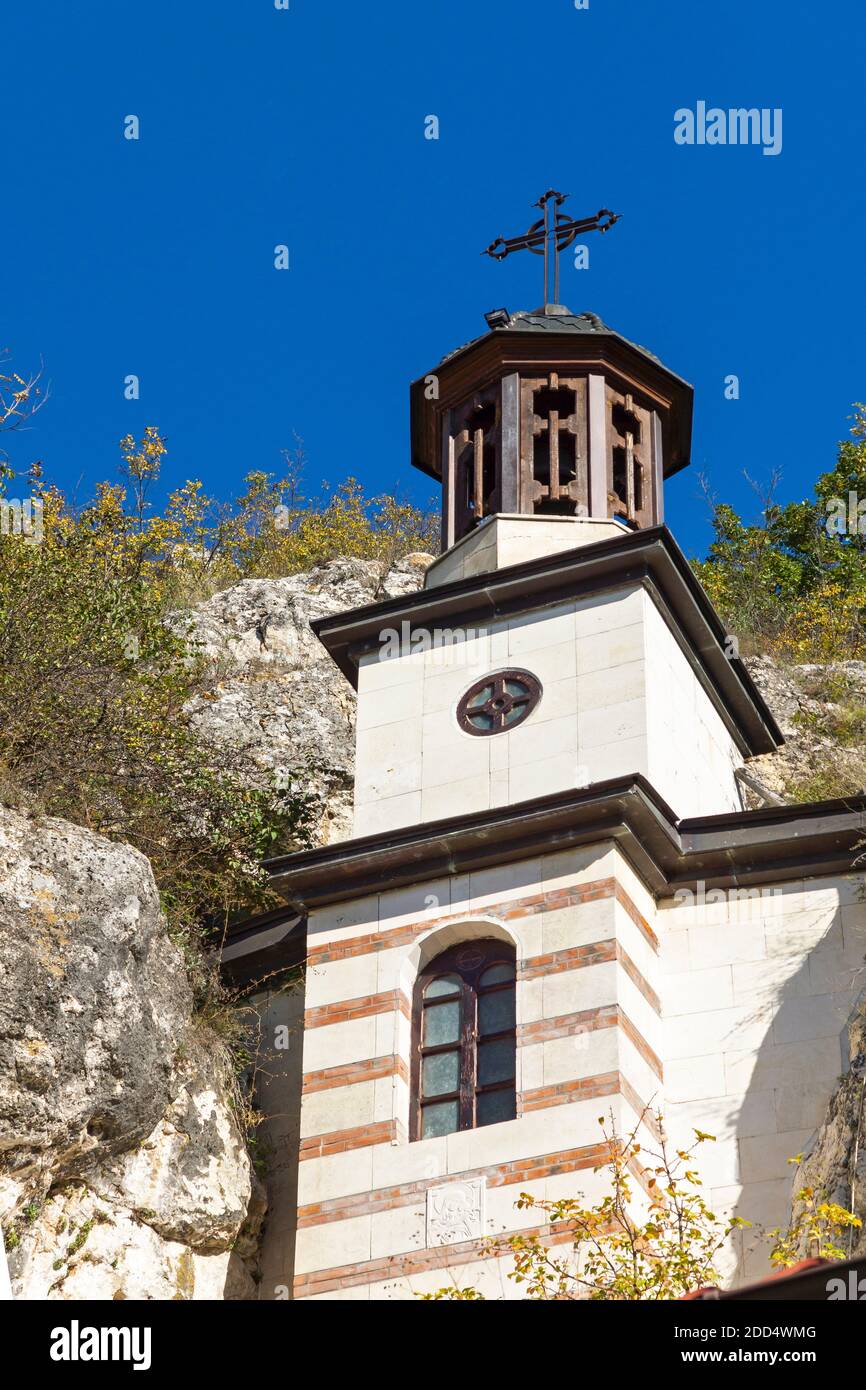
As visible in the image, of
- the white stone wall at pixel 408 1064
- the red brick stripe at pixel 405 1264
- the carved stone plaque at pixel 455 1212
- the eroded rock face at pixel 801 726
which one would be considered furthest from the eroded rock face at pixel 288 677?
the red brick stripe at pixel 405 1264

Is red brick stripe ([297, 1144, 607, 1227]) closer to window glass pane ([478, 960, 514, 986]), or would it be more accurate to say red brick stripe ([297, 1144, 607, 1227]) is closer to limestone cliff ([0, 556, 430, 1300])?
limestone cliff ([0, 556, 430, 1300])

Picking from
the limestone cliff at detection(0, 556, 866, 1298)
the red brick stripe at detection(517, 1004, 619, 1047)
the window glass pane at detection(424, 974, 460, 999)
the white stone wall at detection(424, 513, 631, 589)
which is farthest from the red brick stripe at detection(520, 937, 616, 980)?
the white stone wall at detection(424, 513, 631, 589)

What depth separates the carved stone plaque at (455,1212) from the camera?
19.0 meters

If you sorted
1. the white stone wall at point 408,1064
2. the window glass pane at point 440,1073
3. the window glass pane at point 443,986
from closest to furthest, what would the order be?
the white stone wall at point 408,1064, the window glass pane at point 440,1073, the window glass pane at point 443,986

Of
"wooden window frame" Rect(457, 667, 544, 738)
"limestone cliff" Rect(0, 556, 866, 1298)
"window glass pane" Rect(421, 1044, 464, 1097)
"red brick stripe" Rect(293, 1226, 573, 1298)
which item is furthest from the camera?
"wooden window frame" Rect(457, 667, 544, 738)

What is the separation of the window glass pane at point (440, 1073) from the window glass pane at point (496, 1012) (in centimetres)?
41

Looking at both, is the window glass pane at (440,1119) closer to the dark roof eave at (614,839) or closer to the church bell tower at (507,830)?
the church bell tower at (507,830)

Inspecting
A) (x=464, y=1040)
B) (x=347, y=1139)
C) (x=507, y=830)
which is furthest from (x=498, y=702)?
(x=347, y=1139)

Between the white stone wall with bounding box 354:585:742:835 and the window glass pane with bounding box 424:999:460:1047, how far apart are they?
7.78 ft

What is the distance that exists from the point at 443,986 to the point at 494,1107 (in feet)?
5.14

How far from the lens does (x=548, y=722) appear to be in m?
22.8

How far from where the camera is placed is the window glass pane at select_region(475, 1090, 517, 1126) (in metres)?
19.9

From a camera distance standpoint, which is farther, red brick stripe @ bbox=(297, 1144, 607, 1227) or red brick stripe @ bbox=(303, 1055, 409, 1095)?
red brick stripe @ bbox=(303, 1055, 409, 1095)

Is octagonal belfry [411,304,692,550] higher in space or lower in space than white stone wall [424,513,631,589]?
higher
